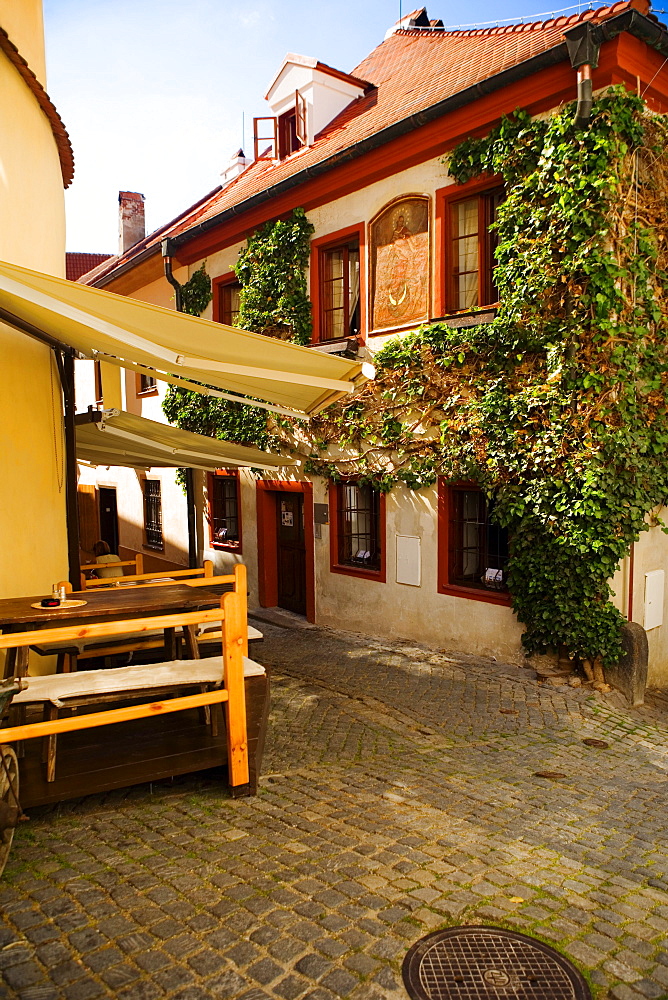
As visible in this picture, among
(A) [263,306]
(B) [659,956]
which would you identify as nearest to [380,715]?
(B) [659,956]

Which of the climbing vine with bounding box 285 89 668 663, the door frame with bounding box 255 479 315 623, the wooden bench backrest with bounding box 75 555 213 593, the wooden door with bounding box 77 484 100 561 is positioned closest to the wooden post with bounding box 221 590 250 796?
the wooden bench backrest with bounding box 75 555 213 593

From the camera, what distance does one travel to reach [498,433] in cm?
775

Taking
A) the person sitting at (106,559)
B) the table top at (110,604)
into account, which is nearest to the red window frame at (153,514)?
the person sitting at (106,559)

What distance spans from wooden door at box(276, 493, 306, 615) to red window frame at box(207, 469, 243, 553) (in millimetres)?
938

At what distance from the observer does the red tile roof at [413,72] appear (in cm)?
805

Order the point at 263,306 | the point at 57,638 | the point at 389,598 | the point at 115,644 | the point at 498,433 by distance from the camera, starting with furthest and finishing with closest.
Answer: the point at 263,306 → the point at 389,598 → the point at 498,433 → the point at 115,644 → the point at 57,638

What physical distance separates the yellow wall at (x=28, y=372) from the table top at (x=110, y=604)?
0.65 meters

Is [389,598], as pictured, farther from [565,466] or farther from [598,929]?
[598,929]

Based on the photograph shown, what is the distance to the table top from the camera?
14.2ft

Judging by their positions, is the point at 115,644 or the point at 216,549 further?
the point at 216,549

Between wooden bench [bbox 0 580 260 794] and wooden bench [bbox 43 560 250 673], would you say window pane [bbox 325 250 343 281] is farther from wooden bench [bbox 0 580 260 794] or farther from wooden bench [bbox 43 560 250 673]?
wooden bench [bbox 0 580 260 794]

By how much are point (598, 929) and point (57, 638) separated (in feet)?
9.56

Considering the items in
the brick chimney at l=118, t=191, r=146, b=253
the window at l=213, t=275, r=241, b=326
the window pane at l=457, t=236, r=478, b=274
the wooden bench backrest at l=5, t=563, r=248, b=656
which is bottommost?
the wooden bench backrest at l=5, t=563, r=248, b=656

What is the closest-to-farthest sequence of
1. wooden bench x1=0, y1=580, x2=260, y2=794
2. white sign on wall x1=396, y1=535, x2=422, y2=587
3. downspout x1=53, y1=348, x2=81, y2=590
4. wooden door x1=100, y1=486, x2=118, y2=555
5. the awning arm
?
wooden bench x1=0, y1=580, x2=260, y2=794 < the awning arm < downspout x1=53, y1=348, x2=81, y2=590 < white sign on wall x1=396, y1=535, x2=422, y2=587 < wooden door x1=100, y1=486, x2=118, y2=555
